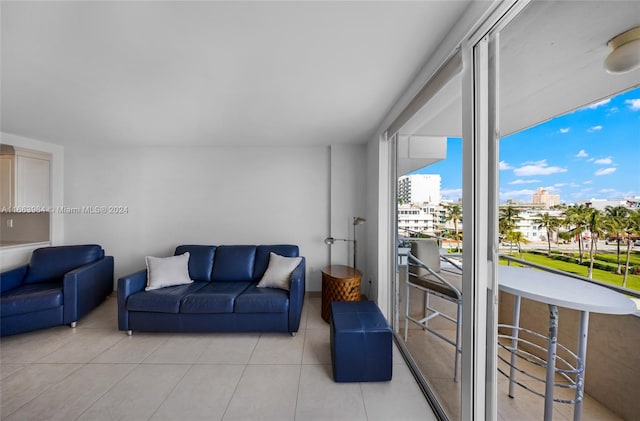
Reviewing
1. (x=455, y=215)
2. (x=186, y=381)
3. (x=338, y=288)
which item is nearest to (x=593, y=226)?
(x=455, y=215)

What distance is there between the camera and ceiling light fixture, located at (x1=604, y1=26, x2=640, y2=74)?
2.35ft

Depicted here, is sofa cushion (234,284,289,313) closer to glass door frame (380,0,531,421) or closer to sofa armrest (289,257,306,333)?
sofa armrest (289,257,306,333)

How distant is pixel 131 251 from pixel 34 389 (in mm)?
2091

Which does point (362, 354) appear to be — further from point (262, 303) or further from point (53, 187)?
point (53, 187)

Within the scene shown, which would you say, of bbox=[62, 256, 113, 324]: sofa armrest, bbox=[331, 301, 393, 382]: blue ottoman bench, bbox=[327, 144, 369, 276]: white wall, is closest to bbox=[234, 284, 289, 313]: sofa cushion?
bbox=[331, 301, 393, 382]: blue ottoman bench

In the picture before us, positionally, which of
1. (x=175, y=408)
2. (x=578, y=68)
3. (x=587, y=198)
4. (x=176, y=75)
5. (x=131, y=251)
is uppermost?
(x=176, y=75)

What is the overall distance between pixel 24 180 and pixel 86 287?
6.42 ft

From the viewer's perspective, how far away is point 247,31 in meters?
1.28

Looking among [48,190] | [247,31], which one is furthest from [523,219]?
[48,190]

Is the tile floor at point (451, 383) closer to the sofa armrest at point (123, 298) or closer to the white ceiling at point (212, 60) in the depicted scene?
the white ceiling at point (212, 60)

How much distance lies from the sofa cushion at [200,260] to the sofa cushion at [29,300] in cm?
122

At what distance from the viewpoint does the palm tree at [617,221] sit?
2.40ft

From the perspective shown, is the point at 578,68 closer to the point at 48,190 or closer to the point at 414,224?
the point at 414,224

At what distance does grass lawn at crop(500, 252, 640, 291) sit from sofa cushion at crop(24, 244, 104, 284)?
15.5 ft
